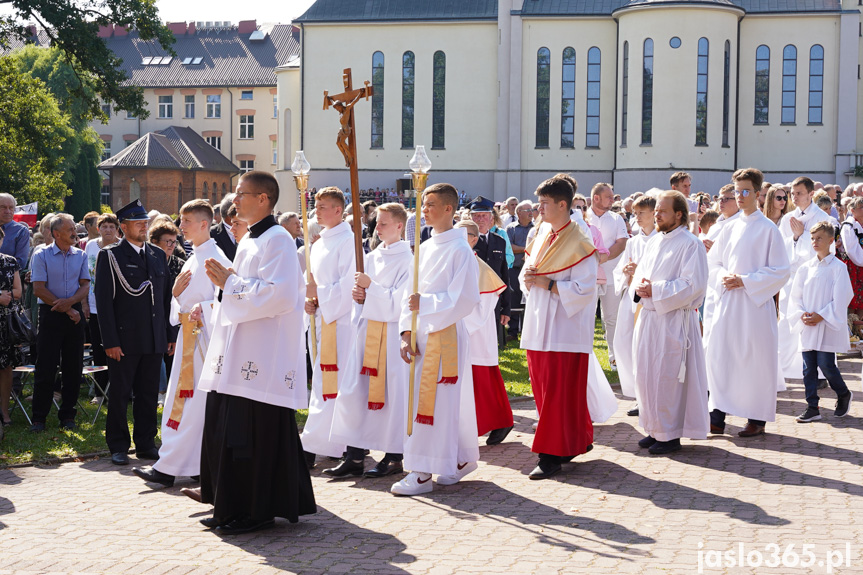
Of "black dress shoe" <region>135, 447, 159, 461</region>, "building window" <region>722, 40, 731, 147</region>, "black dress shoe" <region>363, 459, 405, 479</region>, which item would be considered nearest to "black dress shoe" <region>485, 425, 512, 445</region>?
"black dress shoe" <region>363, 459, 405, 479</region>

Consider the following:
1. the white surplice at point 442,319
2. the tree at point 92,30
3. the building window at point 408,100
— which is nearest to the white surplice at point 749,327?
the white surplice at point 442,319

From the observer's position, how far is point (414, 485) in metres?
7.85

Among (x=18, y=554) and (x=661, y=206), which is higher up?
(x=661, y=206)

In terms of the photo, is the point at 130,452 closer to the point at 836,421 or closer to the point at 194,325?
the point at 194,325

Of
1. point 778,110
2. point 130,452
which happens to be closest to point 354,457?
point 130,452

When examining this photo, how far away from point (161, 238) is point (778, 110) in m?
45.0

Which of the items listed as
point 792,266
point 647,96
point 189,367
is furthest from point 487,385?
point 647,96

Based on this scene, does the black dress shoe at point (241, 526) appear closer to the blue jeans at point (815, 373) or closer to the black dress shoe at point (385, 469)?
the black dress shoe at point (385, 469)

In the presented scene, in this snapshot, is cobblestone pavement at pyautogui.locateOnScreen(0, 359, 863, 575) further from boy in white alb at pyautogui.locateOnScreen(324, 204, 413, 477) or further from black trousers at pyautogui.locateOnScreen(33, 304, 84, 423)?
black trousers at pyautogui.locateOnScreen(33, 304, 84, 423)

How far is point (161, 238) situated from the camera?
9.98 m

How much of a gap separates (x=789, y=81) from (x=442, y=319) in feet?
Answer: 152

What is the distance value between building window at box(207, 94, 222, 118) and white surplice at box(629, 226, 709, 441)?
6833 cm

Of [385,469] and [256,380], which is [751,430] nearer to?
[385,469]

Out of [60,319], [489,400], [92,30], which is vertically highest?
[92,30]
